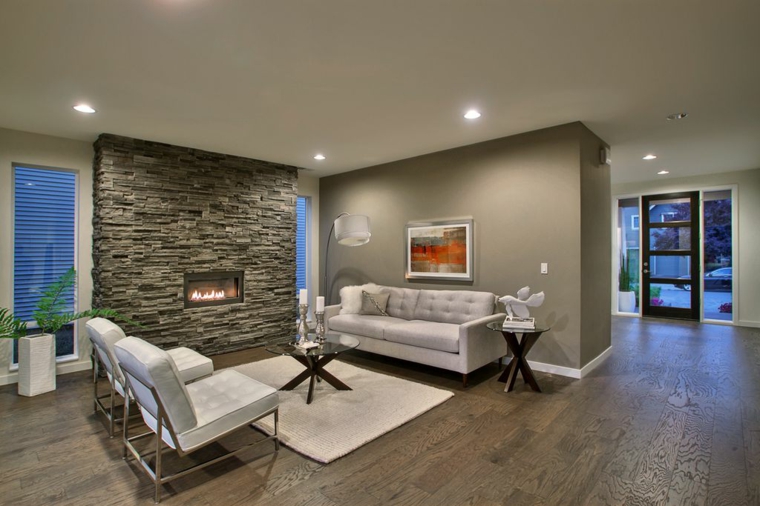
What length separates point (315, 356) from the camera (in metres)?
3.43

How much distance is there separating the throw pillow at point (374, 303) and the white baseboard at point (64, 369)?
3.23 meters

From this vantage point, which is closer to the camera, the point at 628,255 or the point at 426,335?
the point at 426,335

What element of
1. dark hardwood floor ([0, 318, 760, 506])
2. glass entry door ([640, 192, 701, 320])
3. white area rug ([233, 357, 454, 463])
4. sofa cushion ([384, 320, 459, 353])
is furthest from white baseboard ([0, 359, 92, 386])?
glass entry door ([640, 192, 701, 320])

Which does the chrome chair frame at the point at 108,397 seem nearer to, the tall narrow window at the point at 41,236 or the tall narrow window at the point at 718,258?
the tall narrow window at the point at 41,236

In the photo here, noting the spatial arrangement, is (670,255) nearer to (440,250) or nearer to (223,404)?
(440,250)

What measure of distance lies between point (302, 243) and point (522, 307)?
4150 millimetres

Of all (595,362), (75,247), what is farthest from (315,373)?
(75,247)

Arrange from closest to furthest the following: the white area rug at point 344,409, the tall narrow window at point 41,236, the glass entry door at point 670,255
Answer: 1. the white area rug at point 344,409
2. the tall narrow window at point 41,236
3. the glass entry door at point 670,255

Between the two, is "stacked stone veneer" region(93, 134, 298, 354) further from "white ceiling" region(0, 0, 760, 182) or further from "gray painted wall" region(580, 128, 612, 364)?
"gray painted wall" region(580, 128, 612, 364)

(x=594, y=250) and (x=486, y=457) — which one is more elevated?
(x=594, y=250)

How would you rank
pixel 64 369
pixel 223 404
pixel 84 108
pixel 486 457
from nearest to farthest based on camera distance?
pixel 223 404 < pixel 486 457 < pixel 84 108 < pixel 64 369

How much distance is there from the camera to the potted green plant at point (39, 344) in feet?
12.4

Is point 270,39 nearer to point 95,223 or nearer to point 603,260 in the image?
point 95,223

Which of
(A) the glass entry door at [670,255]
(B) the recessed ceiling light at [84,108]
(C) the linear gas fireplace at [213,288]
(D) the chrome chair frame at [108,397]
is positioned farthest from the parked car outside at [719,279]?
(B) the recessed ceiling light at [84,108]
